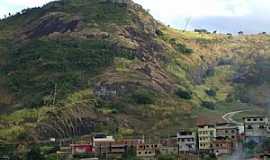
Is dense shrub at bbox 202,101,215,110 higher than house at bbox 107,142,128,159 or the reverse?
A: higher

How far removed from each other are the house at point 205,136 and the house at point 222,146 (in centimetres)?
117

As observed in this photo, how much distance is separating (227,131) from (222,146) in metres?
5.52

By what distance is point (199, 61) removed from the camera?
496 feet

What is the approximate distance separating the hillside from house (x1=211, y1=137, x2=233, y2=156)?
1293 cm

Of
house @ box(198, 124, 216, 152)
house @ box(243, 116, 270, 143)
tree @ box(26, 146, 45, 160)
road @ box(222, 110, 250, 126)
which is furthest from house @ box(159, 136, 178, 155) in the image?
tree @ box(26, 146, 45, 160)

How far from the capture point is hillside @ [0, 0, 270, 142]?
355 ft

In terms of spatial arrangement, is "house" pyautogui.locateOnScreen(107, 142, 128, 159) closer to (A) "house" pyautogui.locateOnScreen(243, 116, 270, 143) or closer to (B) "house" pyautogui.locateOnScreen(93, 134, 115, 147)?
(B) "house" pyautogui.locateOnScreen(93, 134, 115, 147)

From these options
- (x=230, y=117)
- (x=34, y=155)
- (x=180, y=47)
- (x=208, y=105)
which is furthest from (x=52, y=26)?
(x=34, y=155)

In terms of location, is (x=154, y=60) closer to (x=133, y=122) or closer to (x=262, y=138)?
(x=133, y=122)

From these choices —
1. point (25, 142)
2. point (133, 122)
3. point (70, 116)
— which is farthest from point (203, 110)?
point (25, 142)

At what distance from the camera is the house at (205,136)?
96.3m

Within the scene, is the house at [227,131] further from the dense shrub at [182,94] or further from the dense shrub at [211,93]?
the dense shrub at [211,93]

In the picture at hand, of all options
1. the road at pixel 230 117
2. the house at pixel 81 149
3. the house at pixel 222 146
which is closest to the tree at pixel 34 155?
the house at pixel 81 149

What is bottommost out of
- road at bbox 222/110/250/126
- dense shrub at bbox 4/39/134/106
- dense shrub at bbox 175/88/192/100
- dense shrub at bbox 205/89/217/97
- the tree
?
the tree
